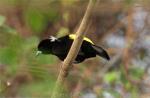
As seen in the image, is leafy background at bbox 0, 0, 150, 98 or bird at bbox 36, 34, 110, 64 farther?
leafy background at bbox 0, 0, 150, 98

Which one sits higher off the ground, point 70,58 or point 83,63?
point 70,58

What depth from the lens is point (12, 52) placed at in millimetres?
1196

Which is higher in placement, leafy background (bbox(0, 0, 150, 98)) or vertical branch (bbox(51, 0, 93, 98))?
vertical branch (bbox(51, 0, 93, 98))

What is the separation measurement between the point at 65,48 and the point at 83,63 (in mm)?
1309

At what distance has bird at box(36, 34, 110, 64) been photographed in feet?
1.79

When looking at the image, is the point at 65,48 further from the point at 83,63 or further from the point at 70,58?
the point at 83,63

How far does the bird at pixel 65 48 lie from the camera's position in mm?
546

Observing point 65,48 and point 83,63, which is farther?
point 83,63

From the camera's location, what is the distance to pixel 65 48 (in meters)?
0.55

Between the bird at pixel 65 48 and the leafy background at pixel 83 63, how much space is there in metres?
0.04

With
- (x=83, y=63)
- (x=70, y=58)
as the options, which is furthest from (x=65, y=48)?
(x=83, y=63)

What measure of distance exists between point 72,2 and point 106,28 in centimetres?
71

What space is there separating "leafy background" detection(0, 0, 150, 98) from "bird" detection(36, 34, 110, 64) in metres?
0.04

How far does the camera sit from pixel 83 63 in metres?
1.86
